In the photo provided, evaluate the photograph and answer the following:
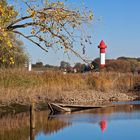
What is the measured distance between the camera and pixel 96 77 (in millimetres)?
36219

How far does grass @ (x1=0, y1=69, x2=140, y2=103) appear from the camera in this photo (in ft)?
81.2

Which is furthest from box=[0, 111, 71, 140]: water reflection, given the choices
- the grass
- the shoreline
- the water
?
the grass

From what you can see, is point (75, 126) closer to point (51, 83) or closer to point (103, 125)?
point (103, 125)

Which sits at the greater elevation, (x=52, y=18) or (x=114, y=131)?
Answer: (x=52, y=18)

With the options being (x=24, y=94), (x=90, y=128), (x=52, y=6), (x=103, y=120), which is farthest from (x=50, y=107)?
(x=52, y=6)

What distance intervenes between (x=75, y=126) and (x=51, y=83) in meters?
10.4

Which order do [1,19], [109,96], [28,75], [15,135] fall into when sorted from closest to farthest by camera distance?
1. [1,19]
2. [15,135]
3. [28,75]
4. [109,96]

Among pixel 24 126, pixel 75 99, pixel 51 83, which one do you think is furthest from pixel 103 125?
pixel 75 99

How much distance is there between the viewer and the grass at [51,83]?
24750 mm

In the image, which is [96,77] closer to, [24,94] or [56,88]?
[56,88]

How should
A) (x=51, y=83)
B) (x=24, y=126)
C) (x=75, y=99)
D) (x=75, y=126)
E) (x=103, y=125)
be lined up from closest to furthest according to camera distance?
(x=75, y=126) < (x=24, y=126) < (x=103, y=125) < (x=51, y=83) < (x=75, y=99)

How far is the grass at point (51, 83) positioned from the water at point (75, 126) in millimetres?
1418

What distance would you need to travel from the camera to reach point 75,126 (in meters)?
19.6

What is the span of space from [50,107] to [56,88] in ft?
17.2
